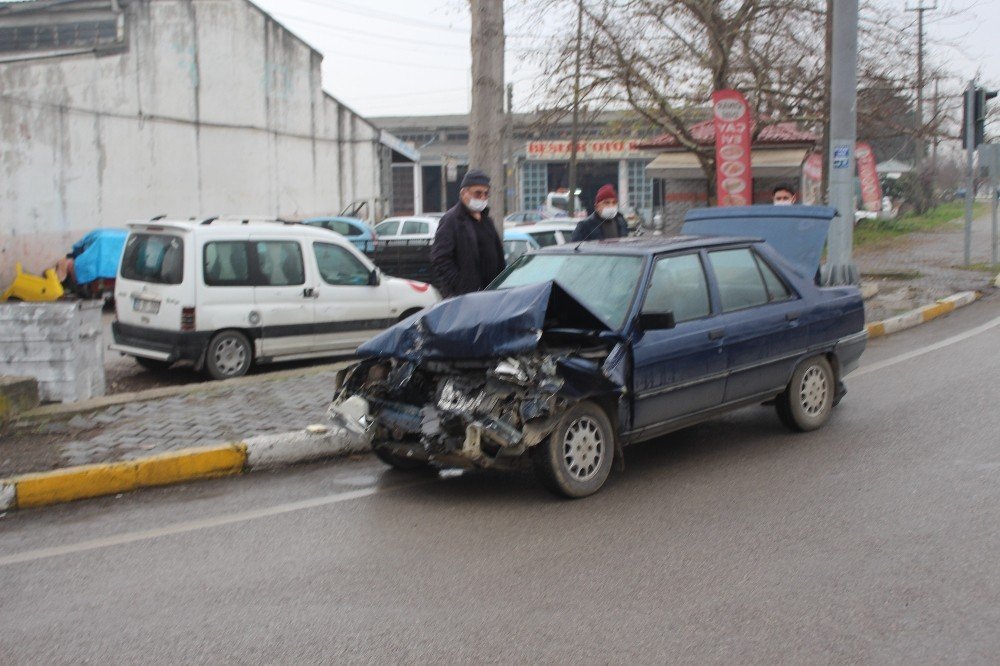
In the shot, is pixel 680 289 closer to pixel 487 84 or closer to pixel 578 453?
pixel 578 453

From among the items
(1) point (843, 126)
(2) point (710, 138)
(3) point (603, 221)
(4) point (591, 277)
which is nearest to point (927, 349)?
(1) point (843, 126)

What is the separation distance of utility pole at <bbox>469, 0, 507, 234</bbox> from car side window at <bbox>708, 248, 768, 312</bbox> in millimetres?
4154

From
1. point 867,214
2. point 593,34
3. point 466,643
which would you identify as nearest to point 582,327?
point 466,643

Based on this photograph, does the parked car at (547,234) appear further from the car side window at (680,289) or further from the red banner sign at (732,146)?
the car side window at (680,289)

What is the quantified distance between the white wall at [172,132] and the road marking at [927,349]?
17967mm

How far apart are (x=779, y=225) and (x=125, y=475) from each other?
6.78 m

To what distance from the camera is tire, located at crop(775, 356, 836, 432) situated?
791 centimetres

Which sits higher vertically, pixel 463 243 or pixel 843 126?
pixel 843 126

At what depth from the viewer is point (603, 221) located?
34.4ft

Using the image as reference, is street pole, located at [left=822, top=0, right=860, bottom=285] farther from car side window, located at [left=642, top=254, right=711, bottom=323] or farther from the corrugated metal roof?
car side window, located at [left=642, top=254, right=711, bottom=323]

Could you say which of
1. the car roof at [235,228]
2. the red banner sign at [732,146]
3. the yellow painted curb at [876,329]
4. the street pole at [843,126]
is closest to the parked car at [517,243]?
the red banner sign at [732,146]

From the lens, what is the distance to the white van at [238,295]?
1129 cm

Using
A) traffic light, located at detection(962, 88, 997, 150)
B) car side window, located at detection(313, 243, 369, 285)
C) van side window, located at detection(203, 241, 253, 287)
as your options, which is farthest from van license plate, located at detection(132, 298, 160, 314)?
traffic light, located at detection(962, 88, 997, 150)

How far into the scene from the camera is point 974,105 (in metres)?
19.2
